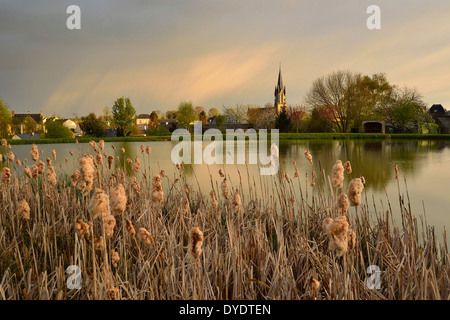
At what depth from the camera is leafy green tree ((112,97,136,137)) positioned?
6688 cm

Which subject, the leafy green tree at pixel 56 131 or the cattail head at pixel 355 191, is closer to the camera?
the cattail head at pixel 355 191

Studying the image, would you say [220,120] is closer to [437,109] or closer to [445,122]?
[445,122]

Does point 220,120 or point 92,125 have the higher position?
point 220,120

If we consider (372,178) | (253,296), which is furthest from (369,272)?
(372,178)

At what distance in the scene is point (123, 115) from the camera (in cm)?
6769

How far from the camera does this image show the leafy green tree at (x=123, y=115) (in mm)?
66875

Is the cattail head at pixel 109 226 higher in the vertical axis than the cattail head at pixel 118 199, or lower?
lower

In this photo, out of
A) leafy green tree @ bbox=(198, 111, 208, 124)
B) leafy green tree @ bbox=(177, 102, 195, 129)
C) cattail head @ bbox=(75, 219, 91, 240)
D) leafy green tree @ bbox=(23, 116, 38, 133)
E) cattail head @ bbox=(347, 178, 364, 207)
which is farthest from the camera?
leafy green tree @ bbox=(198, 111, 208, 124)
